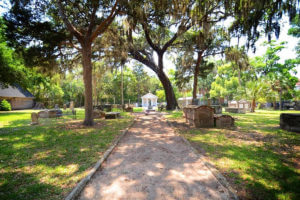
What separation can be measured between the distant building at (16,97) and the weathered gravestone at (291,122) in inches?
1505

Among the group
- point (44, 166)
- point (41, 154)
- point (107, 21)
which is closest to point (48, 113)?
point (107, 21)

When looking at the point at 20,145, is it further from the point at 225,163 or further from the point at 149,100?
the point at 149,100

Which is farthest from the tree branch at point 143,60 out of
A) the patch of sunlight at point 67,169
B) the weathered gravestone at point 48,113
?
the patch of sunlight at point 67,169

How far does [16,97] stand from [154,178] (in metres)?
39.7

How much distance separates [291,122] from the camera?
7371 mm

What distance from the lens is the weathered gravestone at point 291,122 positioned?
23.4 feet

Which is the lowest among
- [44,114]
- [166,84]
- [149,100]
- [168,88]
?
[44,114]

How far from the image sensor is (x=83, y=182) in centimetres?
300

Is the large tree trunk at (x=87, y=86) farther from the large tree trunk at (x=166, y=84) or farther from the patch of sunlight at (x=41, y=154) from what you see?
the large tree trunk at (x=166, y=84)

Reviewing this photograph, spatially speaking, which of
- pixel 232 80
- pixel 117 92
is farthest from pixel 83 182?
pixel 232 80

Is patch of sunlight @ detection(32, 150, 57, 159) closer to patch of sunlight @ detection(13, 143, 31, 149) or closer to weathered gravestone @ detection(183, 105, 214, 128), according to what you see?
patch of sunlight @ detection(13, 143, 31, 149)

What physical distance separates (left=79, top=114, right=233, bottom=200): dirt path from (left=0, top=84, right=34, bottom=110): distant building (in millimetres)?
34834

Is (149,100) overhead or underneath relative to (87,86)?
underneath

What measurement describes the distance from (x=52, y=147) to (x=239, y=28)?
868 centimetres
